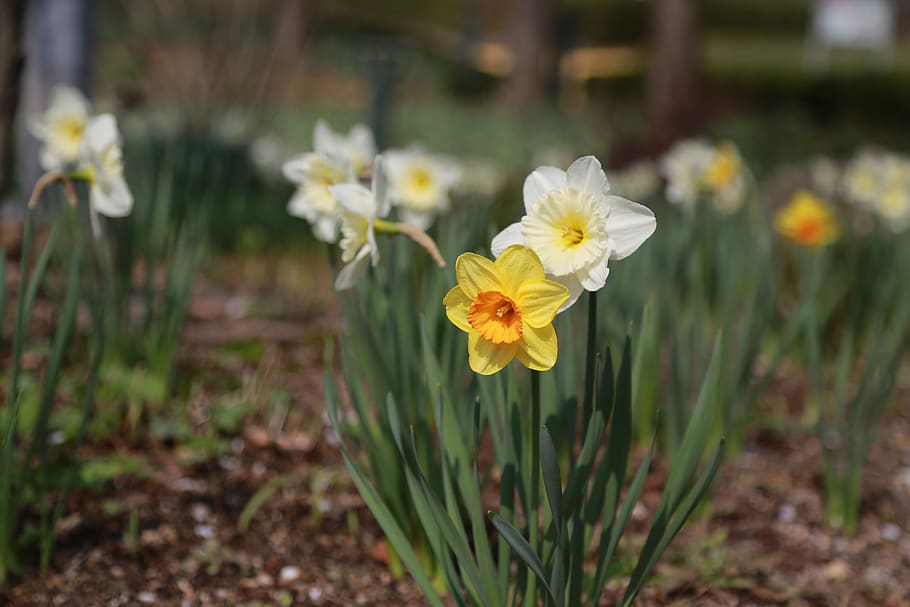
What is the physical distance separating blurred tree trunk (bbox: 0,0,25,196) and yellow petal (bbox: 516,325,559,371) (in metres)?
2.34

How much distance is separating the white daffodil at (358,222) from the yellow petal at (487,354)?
1.11 ft

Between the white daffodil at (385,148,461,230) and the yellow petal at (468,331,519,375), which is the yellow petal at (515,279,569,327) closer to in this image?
the yellow petal at (468,331,519,375)

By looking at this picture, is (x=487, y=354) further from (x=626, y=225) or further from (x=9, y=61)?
(x=9, y=61)

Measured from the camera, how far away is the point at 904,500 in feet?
7.39

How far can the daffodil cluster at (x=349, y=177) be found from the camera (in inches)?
66.9

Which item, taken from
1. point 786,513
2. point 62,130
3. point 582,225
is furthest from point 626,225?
point 62,130

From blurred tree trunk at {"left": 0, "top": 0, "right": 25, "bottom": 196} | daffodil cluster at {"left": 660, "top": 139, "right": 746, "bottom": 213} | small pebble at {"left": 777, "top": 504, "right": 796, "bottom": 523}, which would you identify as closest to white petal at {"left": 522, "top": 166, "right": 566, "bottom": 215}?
small pebble at {"left": 777, "top": 504, "right": 796, "bottom": 523}

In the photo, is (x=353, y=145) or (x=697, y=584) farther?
(x=353, y=145)

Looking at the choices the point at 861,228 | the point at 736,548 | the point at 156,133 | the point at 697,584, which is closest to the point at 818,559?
the point at 736,548

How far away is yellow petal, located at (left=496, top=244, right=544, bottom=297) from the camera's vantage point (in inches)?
43.3

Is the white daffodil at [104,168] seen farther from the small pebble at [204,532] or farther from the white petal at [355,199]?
the small pebble at [204,532]

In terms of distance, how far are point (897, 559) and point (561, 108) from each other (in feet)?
38.2

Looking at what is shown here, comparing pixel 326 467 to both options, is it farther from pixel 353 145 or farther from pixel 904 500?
pixel 904 500

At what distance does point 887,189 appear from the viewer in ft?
9.43
